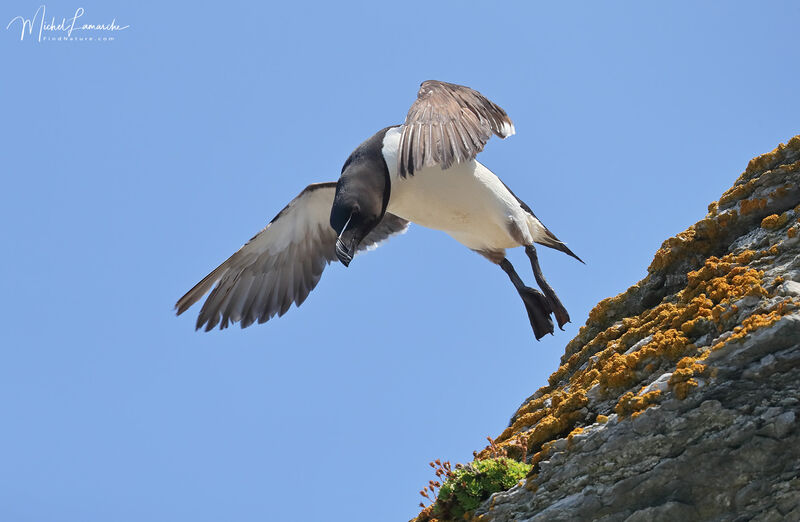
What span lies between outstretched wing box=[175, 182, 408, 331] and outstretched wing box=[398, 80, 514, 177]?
2495 mm

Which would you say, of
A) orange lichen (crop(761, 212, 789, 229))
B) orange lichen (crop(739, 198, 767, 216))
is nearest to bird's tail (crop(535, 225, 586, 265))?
orange lichen (crop(739, 198, 767, 216))

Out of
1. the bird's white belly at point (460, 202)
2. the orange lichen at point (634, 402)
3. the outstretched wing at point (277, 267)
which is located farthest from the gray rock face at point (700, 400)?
the outstretched wing at point (277, 267)

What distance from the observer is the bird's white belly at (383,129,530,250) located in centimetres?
977

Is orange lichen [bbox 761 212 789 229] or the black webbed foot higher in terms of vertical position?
the black webbed foot

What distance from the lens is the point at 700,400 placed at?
598 cm

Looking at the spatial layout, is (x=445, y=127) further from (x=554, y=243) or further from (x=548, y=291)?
(x=554, y=243)

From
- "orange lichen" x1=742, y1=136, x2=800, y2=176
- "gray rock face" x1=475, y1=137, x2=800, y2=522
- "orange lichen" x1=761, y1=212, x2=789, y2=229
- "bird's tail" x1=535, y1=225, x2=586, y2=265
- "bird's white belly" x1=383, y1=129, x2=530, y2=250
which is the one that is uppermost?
"bird's white belly" x1=383, y1=129, x2=530, y2=250

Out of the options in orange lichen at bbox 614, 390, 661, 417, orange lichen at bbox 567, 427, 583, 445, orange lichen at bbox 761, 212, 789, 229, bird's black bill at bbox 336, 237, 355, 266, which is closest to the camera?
orange lichen at bbox 614, 390, 661, 417

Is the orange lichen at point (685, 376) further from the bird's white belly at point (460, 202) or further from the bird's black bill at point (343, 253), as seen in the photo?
the bird's white belly at point (460, 202)

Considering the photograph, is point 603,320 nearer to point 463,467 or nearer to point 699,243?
point 699,243

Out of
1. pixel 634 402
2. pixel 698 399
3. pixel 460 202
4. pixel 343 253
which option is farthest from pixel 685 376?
pixel 460 202

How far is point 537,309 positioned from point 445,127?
9.80ft

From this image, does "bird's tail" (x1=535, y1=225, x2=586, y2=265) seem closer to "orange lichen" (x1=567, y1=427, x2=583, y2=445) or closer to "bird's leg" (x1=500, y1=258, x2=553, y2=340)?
"bird's leg" (x1=500, y1=258, x2=553, y2=340)

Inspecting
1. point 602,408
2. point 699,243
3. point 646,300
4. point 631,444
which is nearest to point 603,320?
point 646,300
